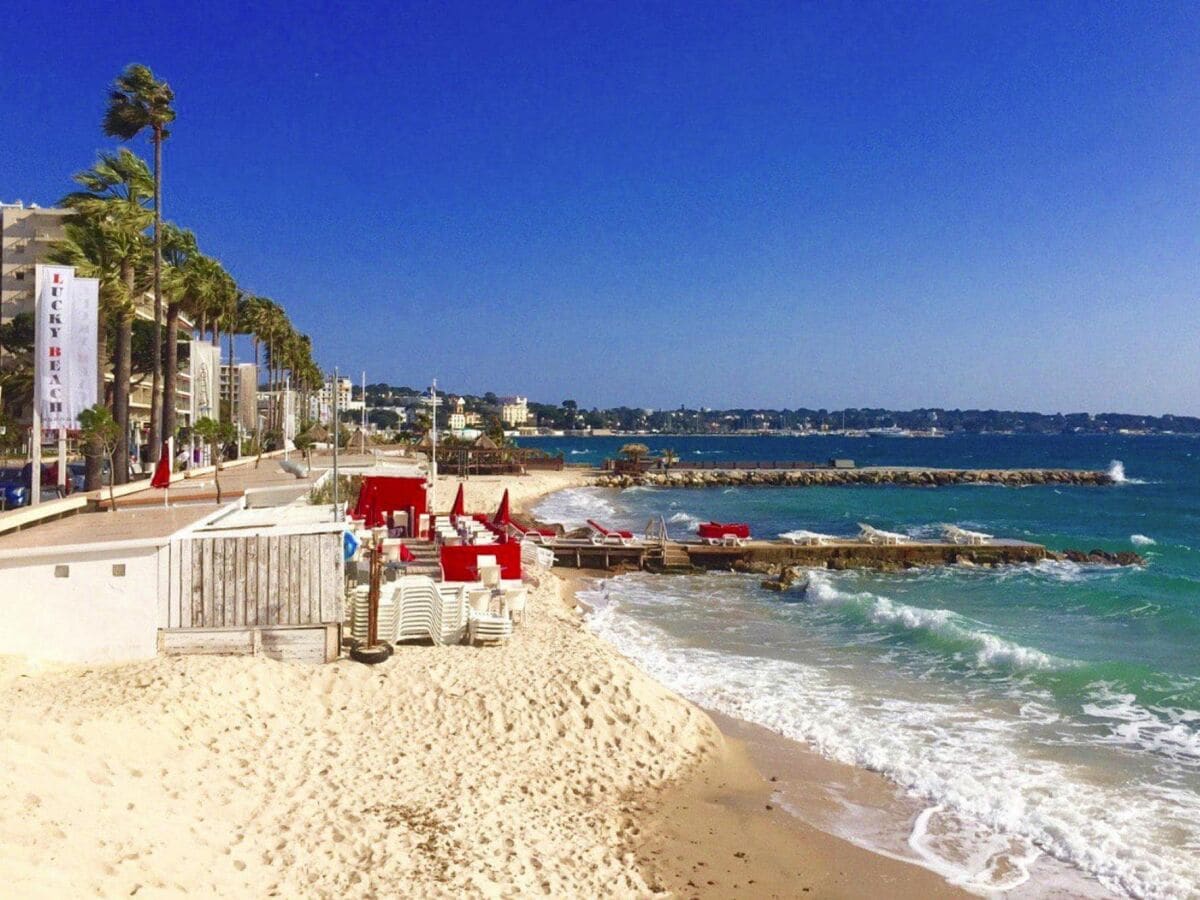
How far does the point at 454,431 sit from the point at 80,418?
56.1m

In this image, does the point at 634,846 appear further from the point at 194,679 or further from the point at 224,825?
the point at 194,679

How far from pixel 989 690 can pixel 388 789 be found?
431 inches

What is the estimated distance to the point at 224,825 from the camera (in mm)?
7355

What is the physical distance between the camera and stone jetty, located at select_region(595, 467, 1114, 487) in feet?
239

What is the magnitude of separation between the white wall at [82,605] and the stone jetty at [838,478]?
188ft

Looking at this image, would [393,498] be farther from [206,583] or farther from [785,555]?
[785,555]

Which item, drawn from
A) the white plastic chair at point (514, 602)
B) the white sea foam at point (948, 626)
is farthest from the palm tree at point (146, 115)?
Result: the white sea foam at point (948, 626)

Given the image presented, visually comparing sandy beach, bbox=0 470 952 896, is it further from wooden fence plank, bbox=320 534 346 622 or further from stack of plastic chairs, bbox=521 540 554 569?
stack of plastic chairs, bbox=521 540 554 569

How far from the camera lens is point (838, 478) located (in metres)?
79.8

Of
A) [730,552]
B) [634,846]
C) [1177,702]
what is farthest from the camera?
[730,552]

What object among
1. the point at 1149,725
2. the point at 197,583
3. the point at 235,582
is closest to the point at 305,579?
the point at 235,582

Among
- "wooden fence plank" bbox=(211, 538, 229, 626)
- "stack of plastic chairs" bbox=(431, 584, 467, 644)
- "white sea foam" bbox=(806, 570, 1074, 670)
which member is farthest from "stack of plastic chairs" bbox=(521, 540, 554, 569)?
"wooden fence plank" bbox=(211, 538, 229, 626)

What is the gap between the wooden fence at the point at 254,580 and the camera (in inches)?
444

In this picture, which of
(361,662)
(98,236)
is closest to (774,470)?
(98,236)
